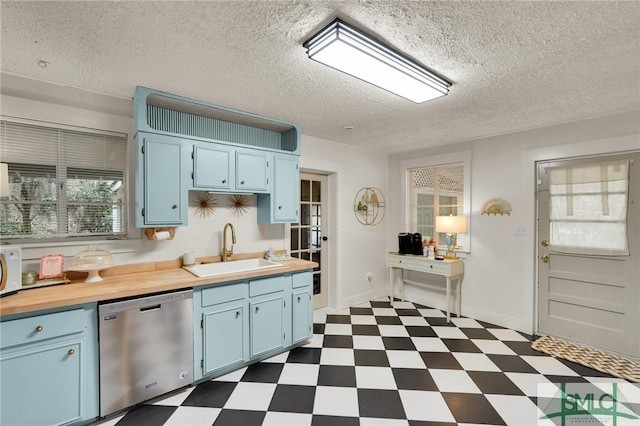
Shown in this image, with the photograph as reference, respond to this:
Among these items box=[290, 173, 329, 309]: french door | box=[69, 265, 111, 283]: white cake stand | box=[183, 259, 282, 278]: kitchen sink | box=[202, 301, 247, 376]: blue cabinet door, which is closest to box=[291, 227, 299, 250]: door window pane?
box=[290, 173, 329, 309]: french door

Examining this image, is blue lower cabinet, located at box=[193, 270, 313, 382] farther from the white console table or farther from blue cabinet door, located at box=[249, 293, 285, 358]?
the white console table

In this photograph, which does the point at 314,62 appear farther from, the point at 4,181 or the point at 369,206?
the point at 369,206

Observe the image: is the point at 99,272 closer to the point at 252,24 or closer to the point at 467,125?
the point at 252,24

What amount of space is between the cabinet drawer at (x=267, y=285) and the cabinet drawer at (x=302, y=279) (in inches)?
3.2

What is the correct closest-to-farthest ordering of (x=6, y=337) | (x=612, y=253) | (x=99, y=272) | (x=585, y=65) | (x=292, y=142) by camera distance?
(x=6, y=337) → (x=585, y=65) → (x=99, y=272) → (x=612, y=253) → (x=292, y=142)

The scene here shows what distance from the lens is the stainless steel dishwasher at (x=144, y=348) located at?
189 centimetres

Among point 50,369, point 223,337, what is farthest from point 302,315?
point 50,369

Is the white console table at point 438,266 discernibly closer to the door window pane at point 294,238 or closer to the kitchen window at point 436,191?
the kitchen window at point 436,191

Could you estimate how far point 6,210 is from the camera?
6.99 feet

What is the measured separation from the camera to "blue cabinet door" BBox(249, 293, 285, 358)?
2.55 meters

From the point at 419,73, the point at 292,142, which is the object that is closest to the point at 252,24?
the point at 419,73

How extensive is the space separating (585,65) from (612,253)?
1.97 metres

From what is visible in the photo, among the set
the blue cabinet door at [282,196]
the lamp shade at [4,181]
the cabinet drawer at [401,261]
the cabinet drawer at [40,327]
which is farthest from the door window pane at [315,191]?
the lamp shade at [4,181]

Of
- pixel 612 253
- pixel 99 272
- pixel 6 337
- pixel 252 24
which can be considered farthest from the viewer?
pixel 612 253
